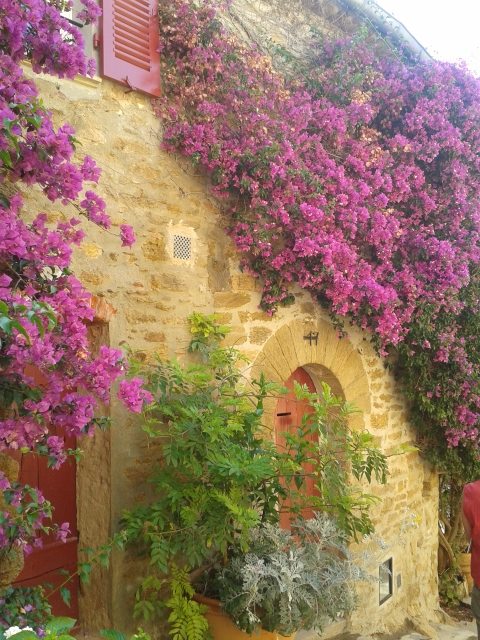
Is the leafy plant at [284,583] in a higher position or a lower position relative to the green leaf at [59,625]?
lower

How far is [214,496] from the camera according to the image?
3203 mm

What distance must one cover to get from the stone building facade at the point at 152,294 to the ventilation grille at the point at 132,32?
224mm

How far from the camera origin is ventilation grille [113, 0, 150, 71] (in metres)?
3.83

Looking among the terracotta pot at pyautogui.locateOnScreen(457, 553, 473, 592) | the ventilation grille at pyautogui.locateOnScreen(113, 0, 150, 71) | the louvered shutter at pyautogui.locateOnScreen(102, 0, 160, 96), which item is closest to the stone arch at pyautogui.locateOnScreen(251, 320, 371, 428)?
the louvered shutter at pyautogui.locateOnScreen(102, 0, 160, 96)

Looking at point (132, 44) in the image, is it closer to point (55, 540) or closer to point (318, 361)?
point (318, 361)

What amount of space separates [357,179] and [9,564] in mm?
3738

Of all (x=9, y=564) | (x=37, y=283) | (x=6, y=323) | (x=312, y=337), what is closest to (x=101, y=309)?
(x=37, y=283)

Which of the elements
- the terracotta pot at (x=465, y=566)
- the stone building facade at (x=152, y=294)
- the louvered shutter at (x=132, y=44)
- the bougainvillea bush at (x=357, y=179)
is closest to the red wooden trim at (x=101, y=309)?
the stone building facade at (x=152, y=294)

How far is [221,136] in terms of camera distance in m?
4.17

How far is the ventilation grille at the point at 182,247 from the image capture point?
3.99 metres

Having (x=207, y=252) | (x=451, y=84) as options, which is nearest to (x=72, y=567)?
(x=207, y=252)

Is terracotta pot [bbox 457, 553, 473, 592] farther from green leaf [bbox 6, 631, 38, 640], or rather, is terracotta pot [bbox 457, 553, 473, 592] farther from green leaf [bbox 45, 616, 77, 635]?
green leaf [bbox 6, 631, 38, 640]

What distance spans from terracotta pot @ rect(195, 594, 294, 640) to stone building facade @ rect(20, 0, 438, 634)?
0.45 meters

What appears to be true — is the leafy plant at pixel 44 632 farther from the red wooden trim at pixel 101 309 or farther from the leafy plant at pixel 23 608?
the red wooden trim at pixel 101 309
